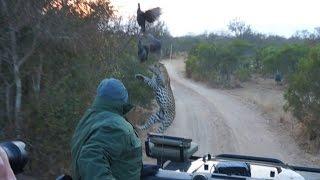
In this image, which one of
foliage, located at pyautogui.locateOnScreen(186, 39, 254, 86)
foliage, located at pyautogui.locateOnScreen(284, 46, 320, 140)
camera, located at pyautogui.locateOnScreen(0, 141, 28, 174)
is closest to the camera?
camera, located at pyautogui.locateOnScreen(0, 141, 28, 174)

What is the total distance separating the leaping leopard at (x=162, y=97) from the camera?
40.4 ft

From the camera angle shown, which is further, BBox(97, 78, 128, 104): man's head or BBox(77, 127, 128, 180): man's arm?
BBox(97, 78, 128, 104): man's head

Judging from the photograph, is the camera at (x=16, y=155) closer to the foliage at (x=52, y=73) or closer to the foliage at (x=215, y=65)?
the foliage at (x=52, y=73)

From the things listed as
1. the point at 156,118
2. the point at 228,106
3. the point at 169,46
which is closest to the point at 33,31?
the point at 156,118

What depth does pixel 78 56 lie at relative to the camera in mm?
9852

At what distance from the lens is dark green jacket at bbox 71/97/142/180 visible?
325 cm

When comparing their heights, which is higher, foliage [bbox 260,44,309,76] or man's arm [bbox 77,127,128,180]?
man's arm [bbox 77,127,128,180]

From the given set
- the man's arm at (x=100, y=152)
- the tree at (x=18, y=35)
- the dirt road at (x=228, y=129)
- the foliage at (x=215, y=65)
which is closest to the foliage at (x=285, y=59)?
the foliage at (x=215, y=65)

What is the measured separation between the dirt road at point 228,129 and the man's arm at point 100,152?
939cm

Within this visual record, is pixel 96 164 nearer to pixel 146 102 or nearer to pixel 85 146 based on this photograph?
pixel 85 146

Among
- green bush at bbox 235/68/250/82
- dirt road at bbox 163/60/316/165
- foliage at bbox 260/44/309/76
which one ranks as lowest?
green bush at bbox 235/68/250/82

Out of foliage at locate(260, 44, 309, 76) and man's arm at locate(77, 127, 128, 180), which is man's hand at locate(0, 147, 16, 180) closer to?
man's arm at locate(77, 127, 128, 180)

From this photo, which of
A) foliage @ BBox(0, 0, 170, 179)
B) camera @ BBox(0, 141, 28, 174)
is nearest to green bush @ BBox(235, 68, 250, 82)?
foliage @ BBox(0, 0, 170, 179)

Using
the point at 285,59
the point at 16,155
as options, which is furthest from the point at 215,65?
the point at 16,155
